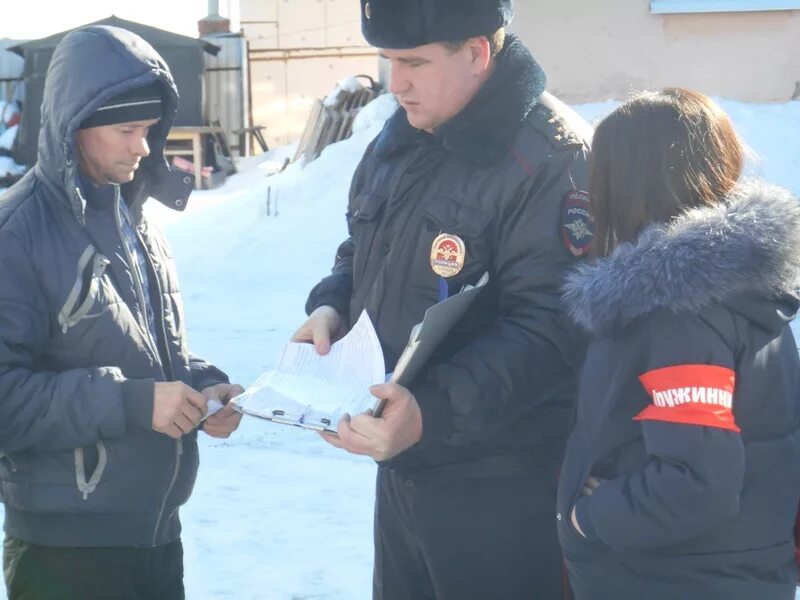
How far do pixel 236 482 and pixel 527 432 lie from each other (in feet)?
9.05

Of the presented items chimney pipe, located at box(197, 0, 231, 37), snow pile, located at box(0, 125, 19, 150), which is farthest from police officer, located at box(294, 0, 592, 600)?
chimney pipe, located at box(197, 0, 231, 37)

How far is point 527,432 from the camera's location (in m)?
2.40

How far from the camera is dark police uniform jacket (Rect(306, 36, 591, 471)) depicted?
2256mm

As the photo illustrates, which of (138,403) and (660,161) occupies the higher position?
(660,161)

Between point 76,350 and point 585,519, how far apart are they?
113 cm

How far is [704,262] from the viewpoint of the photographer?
1.85 metres

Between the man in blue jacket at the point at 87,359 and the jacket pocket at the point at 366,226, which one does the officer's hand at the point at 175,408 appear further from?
the jacket pocket at the point at 366,226

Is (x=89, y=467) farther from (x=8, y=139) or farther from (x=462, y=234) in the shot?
(x=8, y=139)

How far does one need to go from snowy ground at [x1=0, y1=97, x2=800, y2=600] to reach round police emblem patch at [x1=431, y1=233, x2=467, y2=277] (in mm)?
611

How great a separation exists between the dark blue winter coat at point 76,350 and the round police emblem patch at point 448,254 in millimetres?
674

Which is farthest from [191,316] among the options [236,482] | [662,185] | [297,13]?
[297,13]

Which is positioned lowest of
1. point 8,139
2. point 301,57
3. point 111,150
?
point 8,139

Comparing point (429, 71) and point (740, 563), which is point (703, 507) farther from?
point (429, 71)

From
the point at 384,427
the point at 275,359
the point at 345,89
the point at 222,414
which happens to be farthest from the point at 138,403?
the point at 345,89
